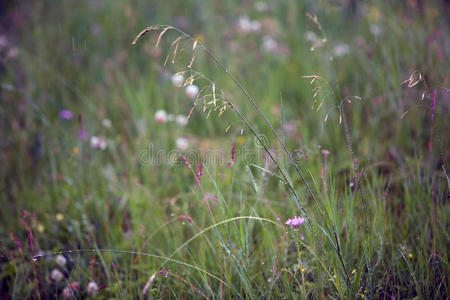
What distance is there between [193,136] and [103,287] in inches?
47.4

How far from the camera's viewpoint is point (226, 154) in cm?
214

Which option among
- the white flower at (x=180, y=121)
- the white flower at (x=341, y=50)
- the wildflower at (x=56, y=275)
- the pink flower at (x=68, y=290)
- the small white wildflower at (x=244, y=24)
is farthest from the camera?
the small white wildflower at (x=244, y=24)

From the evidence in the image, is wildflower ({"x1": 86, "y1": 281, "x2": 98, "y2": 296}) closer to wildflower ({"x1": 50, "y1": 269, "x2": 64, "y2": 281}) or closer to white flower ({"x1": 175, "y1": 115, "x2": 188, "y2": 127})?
wildflower ({"x1": 50, "y1": 269, "x2": 64, "y2": 281})

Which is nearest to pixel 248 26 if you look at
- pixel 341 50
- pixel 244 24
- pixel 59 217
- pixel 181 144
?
pixel 244 24

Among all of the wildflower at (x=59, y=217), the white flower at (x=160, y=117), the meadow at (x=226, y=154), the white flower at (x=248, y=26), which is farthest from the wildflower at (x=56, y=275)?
the white flower at (x=248, y=26)

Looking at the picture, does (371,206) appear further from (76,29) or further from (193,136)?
(76,29)

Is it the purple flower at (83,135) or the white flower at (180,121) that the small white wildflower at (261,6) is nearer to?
the white flower at (180,121)

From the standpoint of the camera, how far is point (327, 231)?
48.2 inches

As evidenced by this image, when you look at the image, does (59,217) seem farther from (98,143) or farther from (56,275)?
(98,143)

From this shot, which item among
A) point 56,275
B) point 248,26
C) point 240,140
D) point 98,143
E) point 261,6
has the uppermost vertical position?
point 261,6

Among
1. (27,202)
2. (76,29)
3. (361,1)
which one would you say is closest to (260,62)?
(361,1)

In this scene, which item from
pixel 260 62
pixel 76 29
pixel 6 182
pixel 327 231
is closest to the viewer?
pixel 327 231

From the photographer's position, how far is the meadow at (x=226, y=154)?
4.25 ft

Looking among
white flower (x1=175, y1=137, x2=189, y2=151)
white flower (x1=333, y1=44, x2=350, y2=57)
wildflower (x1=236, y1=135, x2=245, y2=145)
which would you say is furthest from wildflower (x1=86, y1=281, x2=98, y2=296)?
white flower (x1=333, y1=44, x2=350, y2=57)
